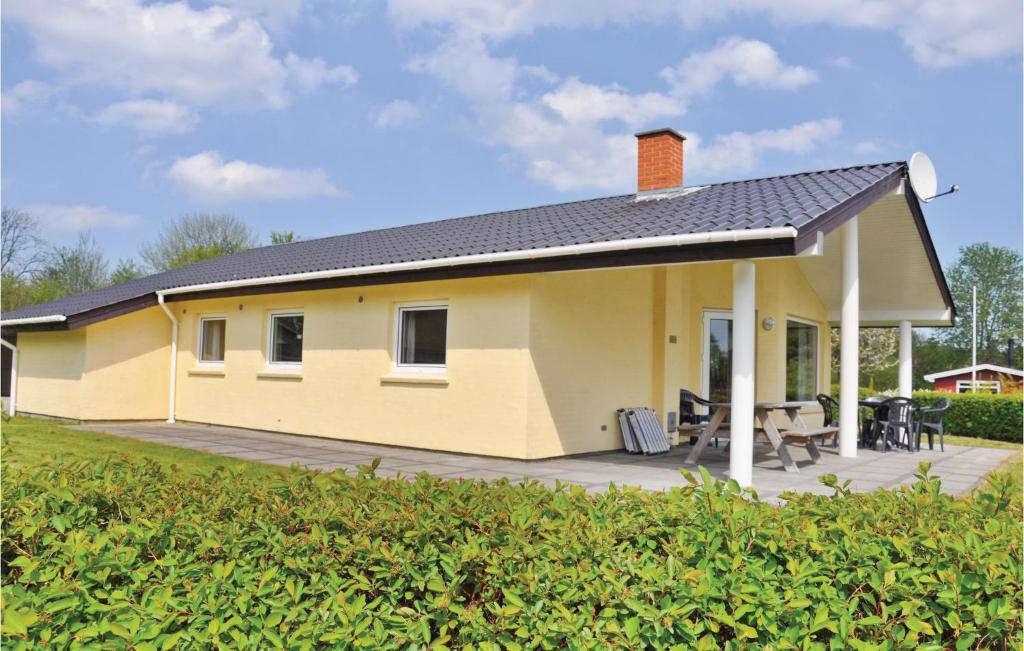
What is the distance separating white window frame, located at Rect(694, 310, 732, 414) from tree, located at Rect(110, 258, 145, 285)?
3380 centimetres

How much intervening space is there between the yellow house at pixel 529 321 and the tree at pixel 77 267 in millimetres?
21828

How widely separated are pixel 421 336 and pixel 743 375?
5.26 meters

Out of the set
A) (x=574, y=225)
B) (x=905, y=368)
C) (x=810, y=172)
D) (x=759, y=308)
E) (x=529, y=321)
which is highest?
(x=810, y=172)

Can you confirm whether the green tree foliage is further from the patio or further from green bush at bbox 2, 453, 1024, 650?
green bush at bbox 2, 453, 1024, 650

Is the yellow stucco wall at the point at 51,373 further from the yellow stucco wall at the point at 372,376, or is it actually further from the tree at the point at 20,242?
the tree at the point at 20,242

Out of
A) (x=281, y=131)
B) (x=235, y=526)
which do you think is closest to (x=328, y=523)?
(x=235, y=526)

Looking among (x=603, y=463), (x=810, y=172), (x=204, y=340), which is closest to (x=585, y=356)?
(x=603, y=463)

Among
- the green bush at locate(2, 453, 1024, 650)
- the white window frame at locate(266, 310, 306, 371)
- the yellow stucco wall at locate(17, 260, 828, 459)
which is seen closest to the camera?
the green bush at locate(2, 453, 1024, 650)

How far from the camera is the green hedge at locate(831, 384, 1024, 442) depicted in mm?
19008

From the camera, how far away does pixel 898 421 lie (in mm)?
12172

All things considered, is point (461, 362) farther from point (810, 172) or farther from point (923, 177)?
point (923, 177)

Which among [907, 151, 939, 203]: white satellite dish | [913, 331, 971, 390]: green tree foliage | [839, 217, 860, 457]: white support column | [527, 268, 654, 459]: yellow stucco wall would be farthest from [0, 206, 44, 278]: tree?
[913, 331, 971, 390]: green tree foliage

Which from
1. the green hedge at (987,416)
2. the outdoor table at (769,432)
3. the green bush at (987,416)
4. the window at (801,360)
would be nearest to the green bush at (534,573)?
the outdoor table at (769,432)

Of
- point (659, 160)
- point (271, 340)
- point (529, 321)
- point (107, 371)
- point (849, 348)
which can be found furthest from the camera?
point (107, 371)
